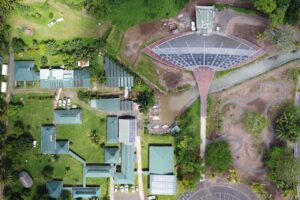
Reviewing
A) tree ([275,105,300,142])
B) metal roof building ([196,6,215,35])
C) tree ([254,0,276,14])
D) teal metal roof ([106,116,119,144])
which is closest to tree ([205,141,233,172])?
tree ([275,105,300,142])

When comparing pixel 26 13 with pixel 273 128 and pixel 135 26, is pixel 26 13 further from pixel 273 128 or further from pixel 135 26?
pixel 273 128

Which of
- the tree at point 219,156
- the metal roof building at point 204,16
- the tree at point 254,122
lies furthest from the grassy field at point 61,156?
the tree at point 254,122

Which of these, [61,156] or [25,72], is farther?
[61,156]

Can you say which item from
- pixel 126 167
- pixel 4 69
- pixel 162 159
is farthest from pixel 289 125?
pixel 4 69

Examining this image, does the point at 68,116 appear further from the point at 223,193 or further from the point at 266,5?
the point at 266,5

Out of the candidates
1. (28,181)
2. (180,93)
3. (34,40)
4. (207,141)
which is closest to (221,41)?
(180,93)

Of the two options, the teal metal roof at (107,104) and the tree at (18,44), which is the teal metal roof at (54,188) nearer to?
the teal metal roof at (107,104)
